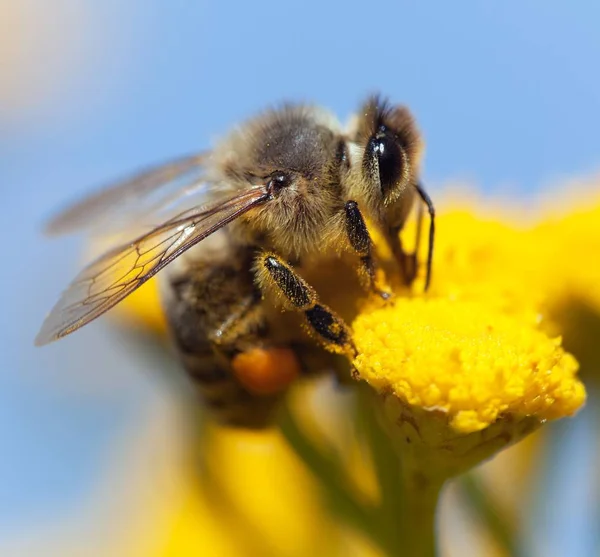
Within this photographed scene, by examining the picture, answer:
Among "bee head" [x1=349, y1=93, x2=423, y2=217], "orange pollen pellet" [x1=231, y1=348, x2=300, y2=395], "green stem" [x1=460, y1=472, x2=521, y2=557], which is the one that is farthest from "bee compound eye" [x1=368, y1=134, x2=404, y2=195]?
"green stem" [x1=460, y1=472, x2=521, y2=557]

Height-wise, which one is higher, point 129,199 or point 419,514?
point 129,199

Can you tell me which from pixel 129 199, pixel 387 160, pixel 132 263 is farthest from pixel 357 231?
pixel 129 199

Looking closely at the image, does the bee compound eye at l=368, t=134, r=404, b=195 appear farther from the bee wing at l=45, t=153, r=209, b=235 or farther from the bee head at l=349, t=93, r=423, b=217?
the bee wing at l=45, t=153, r=209, b=235

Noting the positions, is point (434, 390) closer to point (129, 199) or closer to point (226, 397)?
point (226, 397)

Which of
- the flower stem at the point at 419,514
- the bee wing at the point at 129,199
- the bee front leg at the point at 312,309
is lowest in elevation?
the flower stem at the point at 419,514

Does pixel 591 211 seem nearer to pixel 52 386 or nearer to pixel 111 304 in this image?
pixel 111 304

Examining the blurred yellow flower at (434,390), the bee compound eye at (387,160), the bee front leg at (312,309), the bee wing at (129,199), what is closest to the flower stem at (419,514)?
the blurred yellow flower at (434,390)

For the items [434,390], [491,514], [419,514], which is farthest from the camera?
[491,514]

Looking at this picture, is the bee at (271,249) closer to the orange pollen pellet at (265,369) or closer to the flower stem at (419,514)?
the orange pollen pellet at (265,369)
